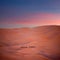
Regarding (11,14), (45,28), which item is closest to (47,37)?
(45,28)

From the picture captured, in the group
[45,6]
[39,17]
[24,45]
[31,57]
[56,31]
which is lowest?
[31,57]

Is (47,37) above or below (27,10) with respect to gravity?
below

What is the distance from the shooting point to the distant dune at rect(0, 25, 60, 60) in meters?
2.01

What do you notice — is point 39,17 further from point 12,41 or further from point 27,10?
point 12,41

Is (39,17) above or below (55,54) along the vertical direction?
above

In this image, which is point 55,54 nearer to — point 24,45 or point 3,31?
point 24,45

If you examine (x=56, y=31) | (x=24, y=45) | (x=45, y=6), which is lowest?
(x=24, y=45)

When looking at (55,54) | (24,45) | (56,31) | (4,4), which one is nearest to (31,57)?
(24,45)

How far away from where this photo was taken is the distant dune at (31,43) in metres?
2.01

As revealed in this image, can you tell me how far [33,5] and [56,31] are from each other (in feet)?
1.54

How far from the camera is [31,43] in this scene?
2.03 meters

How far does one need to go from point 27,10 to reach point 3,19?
1.14 ft

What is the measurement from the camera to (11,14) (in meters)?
2.07

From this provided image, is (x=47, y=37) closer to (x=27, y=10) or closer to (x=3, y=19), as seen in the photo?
(x=27, y=10)
